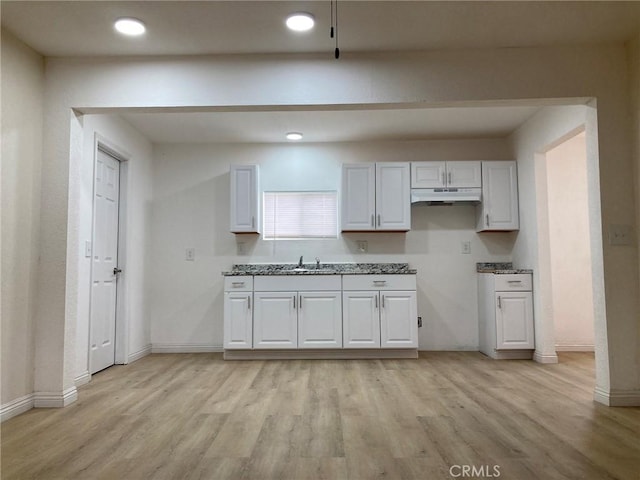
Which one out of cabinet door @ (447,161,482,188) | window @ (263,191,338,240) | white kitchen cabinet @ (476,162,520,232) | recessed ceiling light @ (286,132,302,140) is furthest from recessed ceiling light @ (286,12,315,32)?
white kitchen cabinet @ (476,162,520,232)

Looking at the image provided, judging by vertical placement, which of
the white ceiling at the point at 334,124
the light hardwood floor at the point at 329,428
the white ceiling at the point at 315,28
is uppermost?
the white ceiling at the point at 315,28

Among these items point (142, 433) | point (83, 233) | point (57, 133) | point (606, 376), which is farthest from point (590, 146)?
point (83, 233)

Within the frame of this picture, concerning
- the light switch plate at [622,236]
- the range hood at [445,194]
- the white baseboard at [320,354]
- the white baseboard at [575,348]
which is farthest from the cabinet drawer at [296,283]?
the white baseboard at [575,348]

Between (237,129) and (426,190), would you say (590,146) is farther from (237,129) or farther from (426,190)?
(237,129)

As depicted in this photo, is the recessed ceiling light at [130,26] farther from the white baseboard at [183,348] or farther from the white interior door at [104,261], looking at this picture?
the white baseboard at [183,348]

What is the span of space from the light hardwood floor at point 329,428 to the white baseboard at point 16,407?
0.17 ft

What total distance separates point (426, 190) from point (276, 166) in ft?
5.64

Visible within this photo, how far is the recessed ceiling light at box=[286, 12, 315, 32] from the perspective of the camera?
7.75 feet

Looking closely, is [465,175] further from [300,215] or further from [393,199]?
[300,215]

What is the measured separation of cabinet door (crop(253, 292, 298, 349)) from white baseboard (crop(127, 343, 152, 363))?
1.24 meters

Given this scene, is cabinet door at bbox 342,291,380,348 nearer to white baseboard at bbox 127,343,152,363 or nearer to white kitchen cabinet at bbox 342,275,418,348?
white kitchen cabinet at bbox 342,275,418,348

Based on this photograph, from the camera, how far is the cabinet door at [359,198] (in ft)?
14.5

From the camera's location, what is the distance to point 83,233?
3332mm

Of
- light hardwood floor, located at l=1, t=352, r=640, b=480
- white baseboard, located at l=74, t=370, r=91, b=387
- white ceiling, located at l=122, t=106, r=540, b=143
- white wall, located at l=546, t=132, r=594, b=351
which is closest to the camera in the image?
light hardwood floor, located at l=1, t=352, r=640, b=480
